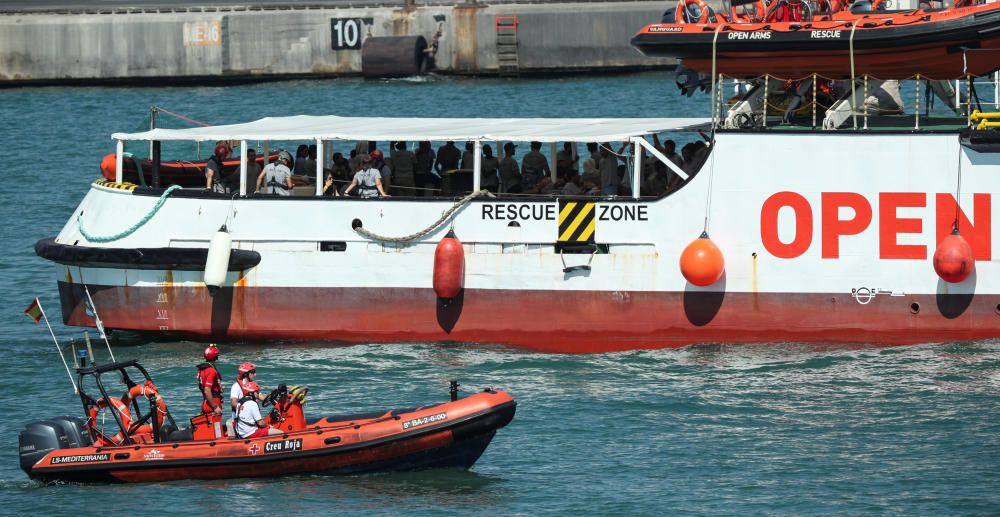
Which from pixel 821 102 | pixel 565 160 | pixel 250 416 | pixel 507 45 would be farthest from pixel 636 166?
pixel 507 45

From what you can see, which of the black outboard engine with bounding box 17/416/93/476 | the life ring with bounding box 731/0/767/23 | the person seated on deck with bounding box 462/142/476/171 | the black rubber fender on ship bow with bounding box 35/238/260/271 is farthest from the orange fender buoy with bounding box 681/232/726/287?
the black outboard engine with bounding box 17/416/93/476

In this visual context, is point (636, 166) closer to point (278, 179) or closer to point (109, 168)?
point (278, 179)

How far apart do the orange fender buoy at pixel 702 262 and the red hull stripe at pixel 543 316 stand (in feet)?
1.88

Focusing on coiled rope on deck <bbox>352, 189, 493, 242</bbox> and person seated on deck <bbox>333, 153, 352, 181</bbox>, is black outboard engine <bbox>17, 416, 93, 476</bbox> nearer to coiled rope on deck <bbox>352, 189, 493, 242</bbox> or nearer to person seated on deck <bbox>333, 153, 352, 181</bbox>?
coiled rope on deck <bbox>352, 189, 493, 242</bbox>

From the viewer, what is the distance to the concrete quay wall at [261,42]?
64312mm

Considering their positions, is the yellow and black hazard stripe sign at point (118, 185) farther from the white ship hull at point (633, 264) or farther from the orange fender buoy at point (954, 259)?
the orange fender buoy at point (954, 259)

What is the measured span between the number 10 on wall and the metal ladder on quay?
6.07 metres

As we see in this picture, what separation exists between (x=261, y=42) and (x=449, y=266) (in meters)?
44.5

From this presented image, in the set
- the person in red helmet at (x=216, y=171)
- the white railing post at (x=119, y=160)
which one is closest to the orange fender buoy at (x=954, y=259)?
the person in red helmet at (x=216, y=171)

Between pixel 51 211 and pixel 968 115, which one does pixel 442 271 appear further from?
pixel 51 211

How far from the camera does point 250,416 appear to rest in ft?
59.9

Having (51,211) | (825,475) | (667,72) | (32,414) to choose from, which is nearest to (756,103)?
(825,475)

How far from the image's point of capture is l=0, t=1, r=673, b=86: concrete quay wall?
211 feet

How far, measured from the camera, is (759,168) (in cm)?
2245
